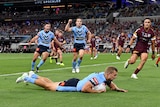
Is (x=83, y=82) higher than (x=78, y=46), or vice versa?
(x=83, y=82)

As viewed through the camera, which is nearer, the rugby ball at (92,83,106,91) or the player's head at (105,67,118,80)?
the player's head at (105,67,118,80)

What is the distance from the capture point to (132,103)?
7.86m

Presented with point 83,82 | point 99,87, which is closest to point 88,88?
point 83,82

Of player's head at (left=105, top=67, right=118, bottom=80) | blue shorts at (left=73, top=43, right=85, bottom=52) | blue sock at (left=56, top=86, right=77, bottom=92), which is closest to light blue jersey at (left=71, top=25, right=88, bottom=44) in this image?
blue shorts at (left=73, top=43, right=85, bottom=52)

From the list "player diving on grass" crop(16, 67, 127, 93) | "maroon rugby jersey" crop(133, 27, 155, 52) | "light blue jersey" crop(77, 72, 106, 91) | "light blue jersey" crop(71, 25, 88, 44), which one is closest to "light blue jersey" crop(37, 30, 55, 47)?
"light blue jersey" crop(71, 25, 88, 44)

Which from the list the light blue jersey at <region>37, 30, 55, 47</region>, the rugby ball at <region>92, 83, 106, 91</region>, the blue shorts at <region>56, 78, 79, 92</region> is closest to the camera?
the rugby ball at <region>92, 83, 106, 91</region>

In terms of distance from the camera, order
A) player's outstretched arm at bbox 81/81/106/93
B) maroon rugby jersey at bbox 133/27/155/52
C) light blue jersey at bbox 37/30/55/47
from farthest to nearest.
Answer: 1. light blue jersey at bbox 37/30/55/47
2. maroon rugby jersey at bbox 133/27/155/52
3. player's outstretched arm at bbox 81/81/106/93

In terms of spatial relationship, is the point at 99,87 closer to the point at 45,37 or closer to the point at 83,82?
the point at 83,82

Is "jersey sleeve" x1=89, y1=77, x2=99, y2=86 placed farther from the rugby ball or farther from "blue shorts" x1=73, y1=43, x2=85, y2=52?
"blue shorts" x1=73, y1=43, x2=85, y2=52

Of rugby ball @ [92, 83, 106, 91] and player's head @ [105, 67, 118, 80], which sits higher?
player's head @ [105, 67, 118, 80]

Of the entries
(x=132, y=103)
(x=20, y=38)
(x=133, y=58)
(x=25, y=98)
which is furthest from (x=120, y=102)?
(x=20, y=38)

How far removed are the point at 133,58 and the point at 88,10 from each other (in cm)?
5930

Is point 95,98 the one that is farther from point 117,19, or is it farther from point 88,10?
point 88,10

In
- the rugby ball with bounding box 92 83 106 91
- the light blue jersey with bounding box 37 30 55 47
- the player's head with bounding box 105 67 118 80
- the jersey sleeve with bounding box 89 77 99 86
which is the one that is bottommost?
the light blue jersey with bounding box 37 30 55 47
